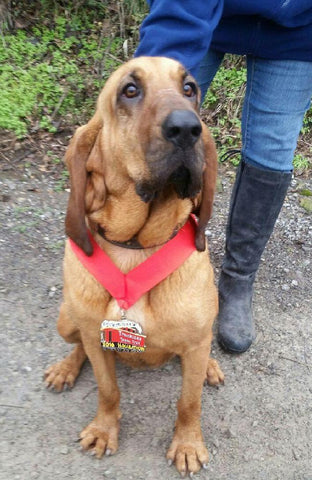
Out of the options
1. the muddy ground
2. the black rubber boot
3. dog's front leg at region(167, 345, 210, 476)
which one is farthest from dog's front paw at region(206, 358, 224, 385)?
dog's front leg at region(167, 345, 210, 476)

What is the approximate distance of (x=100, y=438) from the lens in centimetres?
250

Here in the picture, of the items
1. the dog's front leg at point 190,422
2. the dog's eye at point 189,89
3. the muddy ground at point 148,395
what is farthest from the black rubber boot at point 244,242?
the dog's eye at point 189,89

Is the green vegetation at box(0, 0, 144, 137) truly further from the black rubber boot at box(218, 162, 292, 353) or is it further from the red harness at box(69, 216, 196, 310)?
the red harness at box(69, 216, 196, 310)

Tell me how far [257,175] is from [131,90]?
119 centimetres

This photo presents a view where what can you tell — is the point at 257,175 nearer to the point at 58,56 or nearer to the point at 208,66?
the point at 208,66

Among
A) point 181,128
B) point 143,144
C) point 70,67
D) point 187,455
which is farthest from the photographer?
point 70,67

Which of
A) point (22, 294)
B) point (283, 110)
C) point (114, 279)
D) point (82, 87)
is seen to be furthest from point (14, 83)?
point (114, 279)

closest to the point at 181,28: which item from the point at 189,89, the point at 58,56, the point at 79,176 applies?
the point at 189,89

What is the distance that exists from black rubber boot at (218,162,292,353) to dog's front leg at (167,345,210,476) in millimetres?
680

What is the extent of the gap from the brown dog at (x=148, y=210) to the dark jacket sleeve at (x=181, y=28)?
0.51 ft

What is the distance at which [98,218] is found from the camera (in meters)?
2.10

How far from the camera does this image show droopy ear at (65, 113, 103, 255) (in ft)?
6.52

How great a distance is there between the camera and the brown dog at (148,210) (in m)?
1.79

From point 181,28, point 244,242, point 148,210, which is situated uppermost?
point 181,28
